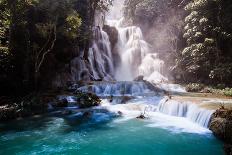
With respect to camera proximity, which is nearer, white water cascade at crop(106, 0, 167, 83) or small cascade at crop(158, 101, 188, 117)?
small cascade at crop(158, 101, 188, 117)

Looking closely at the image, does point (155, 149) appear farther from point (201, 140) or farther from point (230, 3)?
point (230, 3)

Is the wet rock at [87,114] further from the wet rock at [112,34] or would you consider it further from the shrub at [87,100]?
the wet rock at [112,34]

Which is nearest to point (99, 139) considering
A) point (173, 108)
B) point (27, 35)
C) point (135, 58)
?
point (173, 108)

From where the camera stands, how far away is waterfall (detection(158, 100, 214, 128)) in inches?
604

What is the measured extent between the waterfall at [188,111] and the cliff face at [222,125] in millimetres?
903

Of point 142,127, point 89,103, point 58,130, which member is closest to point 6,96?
point 89,103

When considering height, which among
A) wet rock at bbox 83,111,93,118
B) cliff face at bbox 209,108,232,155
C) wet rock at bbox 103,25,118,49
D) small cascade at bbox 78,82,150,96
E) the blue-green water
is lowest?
the blue-green water

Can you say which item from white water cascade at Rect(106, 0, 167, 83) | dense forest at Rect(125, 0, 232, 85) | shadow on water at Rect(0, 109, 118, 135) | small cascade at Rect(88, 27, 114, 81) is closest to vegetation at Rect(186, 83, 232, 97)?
dense forest at Rect(125, 0, 232, 85)

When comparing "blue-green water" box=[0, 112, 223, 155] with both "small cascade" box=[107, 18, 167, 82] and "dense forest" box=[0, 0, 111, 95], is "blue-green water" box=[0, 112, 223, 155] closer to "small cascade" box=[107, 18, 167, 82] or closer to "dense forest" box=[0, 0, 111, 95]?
"dense forest" box=[0, 0, 111, 95]

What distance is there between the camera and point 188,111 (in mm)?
17484

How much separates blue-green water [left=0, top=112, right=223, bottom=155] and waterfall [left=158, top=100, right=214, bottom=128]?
1797 millimetres

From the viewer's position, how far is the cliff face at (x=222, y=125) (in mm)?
12352

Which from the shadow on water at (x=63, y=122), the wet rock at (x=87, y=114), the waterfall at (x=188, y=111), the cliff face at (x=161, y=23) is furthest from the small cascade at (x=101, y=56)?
the waterfall at (x=188, y=111)

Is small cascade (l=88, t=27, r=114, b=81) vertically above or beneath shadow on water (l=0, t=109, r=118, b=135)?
above
